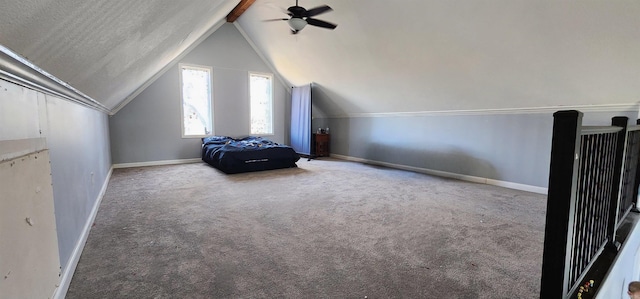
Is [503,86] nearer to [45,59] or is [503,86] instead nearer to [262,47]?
[45,59]

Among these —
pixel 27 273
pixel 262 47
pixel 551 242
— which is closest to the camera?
pixel 27 273

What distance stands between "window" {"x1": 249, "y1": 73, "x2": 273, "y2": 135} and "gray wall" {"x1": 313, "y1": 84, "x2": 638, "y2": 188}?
155cm

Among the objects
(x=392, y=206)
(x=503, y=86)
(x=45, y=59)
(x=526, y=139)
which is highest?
(x=503, y=86)

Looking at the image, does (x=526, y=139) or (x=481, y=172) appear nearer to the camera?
(x=526, y=139)

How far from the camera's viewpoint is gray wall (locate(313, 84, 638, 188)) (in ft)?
12.7

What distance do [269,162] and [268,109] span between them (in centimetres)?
250

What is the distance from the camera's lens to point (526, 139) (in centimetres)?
398

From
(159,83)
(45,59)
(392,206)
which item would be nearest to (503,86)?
(392,206)

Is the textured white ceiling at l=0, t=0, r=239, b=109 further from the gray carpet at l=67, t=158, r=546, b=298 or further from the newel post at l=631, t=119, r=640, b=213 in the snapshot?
the newel post at l=631, t=119, r=640, b=213

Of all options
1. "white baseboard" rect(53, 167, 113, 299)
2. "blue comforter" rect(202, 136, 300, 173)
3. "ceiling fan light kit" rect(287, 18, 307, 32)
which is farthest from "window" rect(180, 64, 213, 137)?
"white baseboard" rect(53, 167, 113, 299)

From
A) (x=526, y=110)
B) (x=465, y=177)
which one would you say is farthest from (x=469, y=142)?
(x=526, y=110)

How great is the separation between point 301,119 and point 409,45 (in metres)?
3.64

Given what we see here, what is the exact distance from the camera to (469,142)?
4.61 meters

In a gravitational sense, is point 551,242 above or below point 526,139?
below
